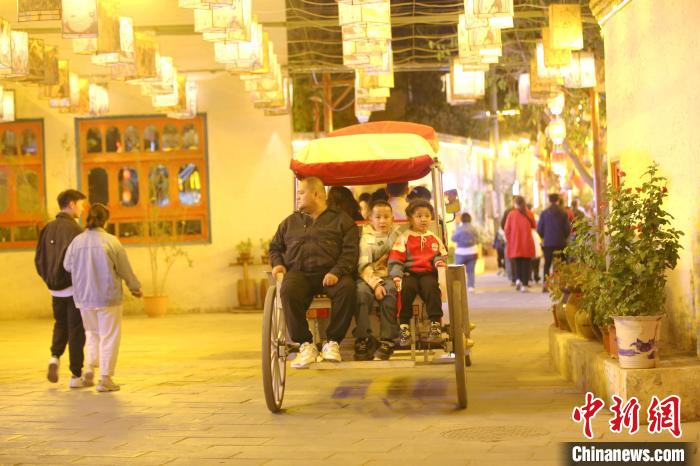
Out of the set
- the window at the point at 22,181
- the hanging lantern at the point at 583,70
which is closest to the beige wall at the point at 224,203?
the window at the point at 22,181

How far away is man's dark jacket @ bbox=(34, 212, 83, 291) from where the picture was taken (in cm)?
A: 1173

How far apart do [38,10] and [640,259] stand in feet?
22.3

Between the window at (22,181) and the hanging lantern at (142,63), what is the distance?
19.6 ft

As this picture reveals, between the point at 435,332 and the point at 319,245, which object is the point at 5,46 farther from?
the point at 435,332

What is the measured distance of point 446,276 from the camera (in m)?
9.54

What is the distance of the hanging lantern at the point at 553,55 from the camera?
15.6 m

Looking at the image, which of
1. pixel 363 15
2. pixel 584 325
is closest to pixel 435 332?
pixel 584 325

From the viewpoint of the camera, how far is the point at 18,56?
46.9ft

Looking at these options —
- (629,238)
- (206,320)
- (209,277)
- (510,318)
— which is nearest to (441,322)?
(629,238)

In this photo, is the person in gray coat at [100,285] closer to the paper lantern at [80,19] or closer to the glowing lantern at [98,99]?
the paper lantern at [80,19]

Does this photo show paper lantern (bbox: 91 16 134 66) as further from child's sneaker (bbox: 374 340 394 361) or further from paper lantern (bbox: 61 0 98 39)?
child's sneaker (bbox: 374 340 394 361)

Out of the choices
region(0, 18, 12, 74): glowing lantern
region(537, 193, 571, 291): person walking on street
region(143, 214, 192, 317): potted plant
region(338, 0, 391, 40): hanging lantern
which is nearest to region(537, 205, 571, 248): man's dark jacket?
region(537, 193, 571, 291): person walking on street

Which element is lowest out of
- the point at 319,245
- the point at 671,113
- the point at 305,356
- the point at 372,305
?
the point at 305,356

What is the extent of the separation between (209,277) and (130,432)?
1194 centimetres
